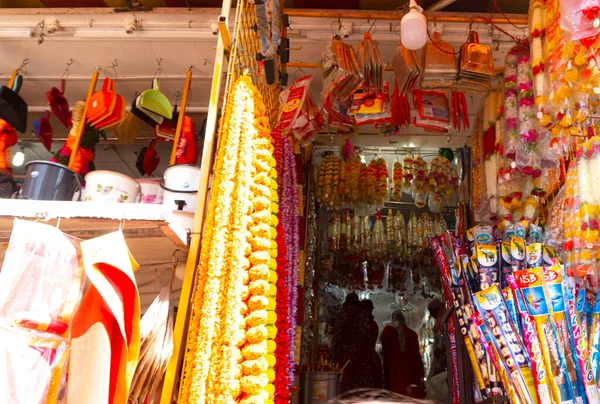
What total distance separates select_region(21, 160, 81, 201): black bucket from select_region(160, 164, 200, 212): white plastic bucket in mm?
332

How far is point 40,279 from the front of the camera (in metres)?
1.21

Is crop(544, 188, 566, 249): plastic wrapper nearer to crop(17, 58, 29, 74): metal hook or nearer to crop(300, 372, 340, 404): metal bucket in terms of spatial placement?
crop(300, 372, 340, 404): metal bucket

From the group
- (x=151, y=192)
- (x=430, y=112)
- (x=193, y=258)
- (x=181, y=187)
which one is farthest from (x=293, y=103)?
(x=193, y=258)

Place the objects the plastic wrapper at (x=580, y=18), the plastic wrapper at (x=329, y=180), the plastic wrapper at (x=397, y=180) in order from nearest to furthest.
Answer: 1. the plastic wrapper at (x=580, y=18)
2. the plastic wrapper at (x=329, y=180)
3. the plastic wrapper at (x=397, y=180)

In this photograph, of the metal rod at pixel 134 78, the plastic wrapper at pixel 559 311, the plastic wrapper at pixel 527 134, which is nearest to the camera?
the plastic wrapper at pixel 559 311

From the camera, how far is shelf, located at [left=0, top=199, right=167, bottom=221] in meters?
1.44

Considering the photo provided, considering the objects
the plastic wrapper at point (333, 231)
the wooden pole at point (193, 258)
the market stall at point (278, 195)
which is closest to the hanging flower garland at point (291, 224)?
the market stall at point (278, 195)

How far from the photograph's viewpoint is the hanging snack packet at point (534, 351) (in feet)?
5.85

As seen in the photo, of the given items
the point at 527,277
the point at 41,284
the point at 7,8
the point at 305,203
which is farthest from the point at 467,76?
the point at 7,8

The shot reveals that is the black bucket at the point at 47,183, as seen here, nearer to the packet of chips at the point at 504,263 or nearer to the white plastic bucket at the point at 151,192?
the white plastic bucket at the point at 151,192

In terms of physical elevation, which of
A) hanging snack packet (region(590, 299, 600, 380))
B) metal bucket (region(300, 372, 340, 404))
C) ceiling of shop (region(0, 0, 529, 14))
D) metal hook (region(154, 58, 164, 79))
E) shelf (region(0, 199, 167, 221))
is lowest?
metal bucket (region(300, 372, 340, 404))

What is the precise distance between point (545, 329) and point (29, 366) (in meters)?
1.71

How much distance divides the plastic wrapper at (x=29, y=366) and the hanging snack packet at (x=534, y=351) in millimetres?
1576

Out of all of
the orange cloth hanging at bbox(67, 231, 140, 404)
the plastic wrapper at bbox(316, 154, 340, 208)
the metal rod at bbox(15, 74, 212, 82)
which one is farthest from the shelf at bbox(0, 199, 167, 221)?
the plastic wrapper at bbox(316, 154, 340, 208)
